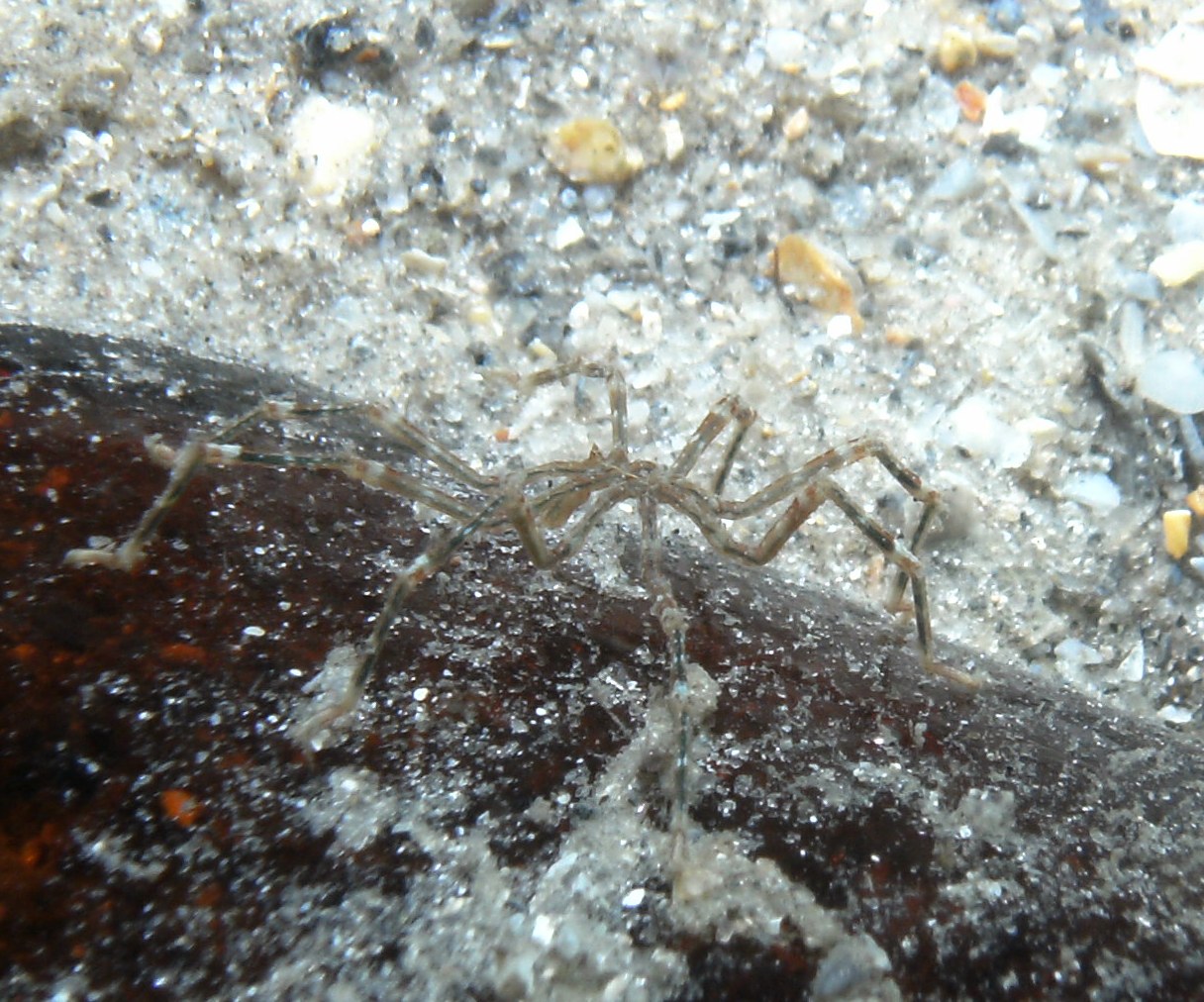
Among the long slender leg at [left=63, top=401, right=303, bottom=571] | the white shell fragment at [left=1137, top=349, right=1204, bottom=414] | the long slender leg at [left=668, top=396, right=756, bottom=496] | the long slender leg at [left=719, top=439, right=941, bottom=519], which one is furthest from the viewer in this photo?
the white shell fragment at [left=1137, top=349, right=1204, bottom=414]

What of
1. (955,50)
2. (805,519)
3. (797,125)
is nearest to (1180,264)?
(955,50)

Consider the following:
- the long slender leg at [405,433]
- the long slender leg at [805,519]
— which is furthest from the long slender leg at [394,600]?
the long slender leg at [805,519]

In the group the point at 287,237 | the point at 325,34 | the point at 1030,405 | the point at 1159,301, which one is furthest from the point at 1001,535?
the point at 325,34

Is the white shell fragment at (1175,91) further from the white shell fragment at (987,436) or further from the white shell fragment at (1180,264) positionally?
the white shell fragment at (987,436)

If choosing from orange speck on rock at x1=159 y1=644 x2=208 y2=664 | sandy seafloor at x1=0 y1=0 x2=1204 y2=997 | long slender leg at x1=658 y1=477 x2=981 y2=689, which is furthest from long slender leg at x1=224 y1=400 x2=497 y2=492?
orange speck on rock at x1=159 y1=644 x2=208 y2=664

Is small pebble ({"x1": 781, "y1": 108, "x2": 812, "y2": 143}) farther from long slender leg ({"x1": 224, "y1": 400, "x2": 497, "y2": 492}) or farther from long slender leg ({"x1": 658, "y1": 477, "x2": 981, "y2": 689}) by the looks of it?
long slender leg ({"x1": 224, "y1": 400, "x2": 497, "y2": 492})
